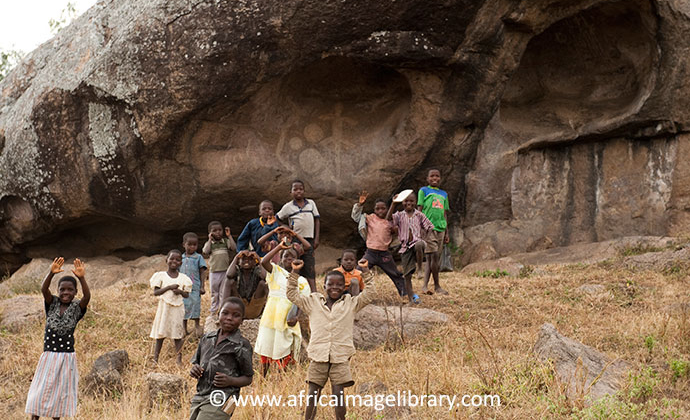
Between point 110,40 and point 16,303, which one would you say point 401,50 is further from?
point 16,303

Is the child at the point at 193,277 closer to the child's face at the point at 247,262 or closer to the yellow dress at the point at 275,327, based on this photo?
the child's face at the point at 247,262

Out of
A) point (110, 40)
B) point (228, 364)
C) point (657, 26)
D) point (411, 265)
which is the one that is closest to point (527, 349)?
point (411, 265)

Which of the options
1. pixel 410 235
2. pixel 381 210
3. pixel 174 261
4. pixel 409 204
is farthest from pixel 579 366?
pixel 174 261

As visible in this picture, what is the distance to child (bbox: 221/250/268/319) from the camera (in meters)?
5.25

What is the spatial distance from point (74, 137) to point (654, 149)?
742 cm

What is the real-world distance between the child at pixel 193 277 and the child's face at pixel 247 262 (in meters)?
0.96

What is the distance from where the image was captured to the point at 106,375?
495 cm

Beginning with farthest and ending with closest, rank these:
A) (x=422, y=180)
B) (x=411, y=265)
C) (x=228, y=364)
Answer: (x=422, y=180) → (x=411, y=265) → (x=228, y=364)

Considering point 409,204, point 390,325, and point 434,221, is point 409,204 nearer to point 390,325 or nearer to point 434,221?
point 434,221

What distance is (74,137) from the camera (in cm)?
848

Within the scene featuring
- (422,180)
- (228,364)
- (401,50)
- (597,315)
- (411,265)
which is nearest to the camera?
(228,364)

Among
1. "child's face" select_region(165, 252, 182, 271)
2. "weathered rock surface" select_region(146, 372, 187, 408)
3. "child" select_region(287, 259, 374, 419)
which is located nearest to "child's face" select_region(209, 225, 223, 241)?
"child's face" select_region(165, 252, 182, 271)

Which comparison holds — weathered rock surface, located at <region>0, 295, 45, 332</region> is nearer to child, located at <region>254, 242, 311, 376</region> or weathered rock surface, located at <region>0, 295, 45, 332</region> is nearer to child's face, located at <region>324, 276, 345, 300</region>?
child, located at <region>254, 242, 311, 376</region>

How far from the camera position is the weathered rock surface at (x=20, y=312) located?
21.6ft
